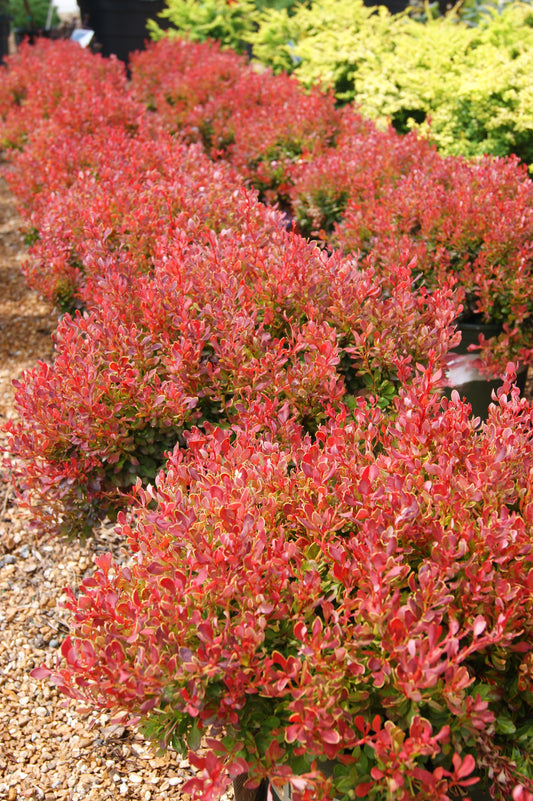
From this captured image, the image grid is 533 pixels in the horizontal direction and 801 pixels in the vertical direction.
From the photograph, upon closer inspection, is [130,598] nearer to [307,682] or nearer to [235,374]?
[307,682]

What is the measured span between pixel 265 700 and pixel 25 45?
Answer: 10.1 metres

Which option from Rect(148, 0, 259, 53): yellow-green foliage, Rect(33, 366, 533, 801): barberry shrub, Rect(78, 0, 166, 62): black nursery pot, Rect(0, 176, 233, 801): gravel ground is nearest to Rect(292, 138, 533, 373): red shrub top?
Rect(33, 366, 533, 801): barberry shrub

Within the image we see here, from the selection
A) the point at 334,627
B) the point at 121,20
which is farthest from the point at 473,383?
the point at 121,20

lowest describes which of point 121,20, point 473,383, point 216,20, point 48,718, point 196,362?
point 48,718

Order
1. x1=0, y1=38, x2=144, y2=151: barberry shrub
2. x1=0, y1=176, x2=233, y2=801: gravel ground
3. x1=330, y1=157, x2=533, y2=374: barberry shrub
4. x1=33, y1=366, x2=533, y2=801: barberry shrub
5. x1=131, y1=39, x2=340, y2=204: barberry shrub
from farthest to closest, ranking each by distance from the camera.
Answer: x1=0, y1=38, x2=144, y2=151: barberry shrub → x1=131, y1=39, x2=340, y2=204: barberry shrub → x1=330, y1=157, x2=533, y2=374: barberry shrub → x1=0, y1=176, x2=233, y2=801: gravel ground → x1=33, y1=366, x2=533, y2=801: barberry shrub

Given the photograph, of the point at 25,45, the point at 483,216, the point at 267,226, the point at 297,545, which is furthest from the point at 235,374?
the point at 25,45

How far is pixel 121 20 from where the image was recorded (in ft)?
43.0

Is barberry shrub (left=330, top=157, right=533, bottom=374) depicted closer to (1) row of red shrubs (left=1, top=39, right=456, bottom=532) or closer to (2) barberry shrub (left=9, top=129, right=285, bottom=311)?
(1) row of red shrubs (left=1, top=39, right=456, bottom=532)

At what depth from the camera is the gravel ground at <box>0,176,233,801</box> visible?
2449 mm

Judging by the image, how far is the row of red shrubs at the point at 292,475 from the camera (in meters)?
1.55

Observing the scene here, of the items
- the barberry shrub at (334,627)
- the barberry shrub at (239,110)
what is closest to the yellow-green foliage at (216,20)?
the barberry shrub at (239,110)

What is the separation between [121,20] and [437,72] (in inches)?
382

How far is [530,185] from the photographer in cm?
368

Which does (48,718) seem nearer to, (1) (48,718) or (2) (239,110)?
(1) (48,718)
